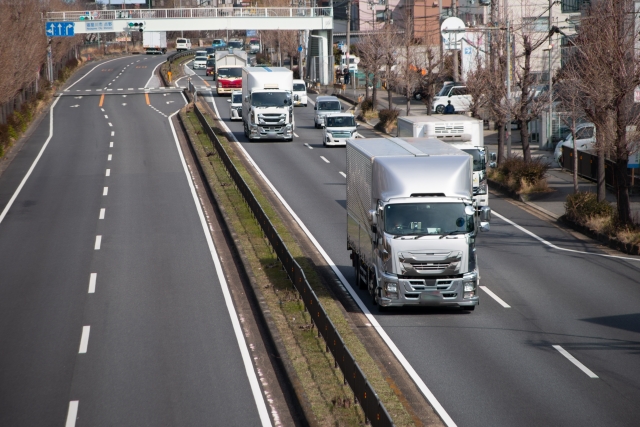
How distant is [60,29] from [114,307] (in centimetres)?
5918

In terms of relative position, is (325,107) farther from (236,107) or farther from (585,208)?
(585,208)

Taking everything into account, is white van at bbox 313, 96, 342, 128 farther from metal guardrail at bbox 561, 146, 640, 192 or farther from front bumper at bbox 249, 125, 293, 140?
metal guardrail at bbox 561, 146, 640, 192

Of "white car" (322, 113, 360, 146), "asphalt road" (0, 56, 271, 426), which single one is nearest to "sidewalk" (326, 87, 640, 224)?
"white car" (322, 113, 360, 146)

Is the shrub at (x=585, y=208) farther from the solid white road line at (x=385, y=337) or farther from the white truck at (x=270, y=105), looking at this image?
the white truck at (x=270, y=105)

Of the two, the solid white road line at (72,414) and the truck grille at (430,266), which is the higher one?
the truck grille at (430,266)

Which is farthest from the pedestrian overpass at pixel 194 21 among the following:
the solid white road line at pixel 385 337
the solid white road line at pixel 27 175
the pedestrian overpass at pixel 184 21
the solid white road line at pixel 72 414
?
the solid white road line at pixel 72 414

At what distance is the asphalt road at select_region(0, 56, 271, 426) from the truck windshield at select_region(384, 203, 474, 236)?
13.0 ft

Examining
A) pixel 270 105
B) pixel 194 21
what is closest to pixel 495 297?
pixel 270 105

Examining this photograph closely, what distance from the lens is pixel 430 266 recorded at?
17750 millimetres

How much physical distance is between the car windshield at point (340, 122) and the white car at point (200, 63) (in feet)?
213

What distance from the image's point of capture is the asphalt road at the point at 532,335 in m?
13.0

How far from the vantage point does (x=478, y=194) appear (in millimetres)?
29516

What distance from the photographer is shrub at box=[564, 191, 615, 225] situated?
27250 millimetres

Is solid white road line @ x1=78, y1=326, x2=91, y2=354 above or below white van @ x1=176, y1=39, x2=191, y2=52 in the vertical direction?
below
